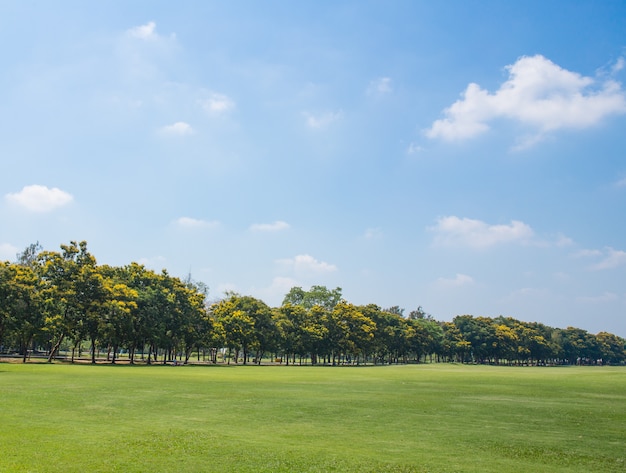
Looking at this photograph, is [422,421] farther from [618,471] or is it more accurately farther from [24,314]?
[24,314]

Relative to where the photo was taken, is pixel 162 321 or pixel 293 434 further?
pixel 162 321

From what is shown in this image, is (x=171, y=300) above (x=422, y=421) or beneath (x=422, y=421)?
above

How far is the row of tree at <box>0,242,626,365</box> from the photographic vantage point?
62156 millimetres

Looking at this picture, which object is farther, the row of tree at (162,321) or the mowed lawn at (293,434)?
the row of tree at (162,321)

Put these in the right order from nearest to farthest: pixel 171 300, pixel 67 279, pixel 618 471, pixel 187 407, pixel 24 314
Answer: pixel 618 471, pixel 187 407, pixel 24 314, pixel 67 279, pixel 171 300

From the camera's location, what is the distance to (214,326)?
83.8 m

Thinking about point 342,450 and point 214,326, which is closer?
point 342,450

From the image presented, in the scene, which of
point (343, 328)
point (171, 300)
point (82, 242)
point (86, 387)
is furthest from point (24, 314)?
point (343, 328)

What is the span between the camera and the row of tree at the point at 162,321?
62.2m

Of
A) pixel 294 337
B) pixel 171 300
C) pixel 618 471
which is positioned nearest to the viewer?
pixel 618 471

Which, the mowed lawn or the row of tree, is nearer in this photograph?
the mowed lawn

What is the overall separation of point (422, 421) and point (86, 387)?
19131 mm

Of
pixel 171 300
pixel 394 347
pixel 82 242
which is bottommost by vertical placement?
pixel 394 347

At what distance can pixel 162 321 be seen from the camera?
2899 inches
